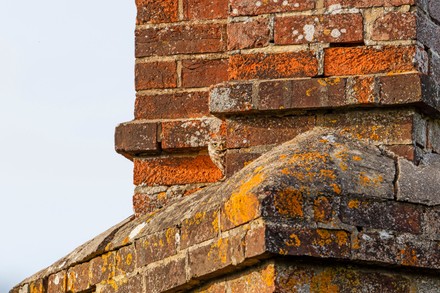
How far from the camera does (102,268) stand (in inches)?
190

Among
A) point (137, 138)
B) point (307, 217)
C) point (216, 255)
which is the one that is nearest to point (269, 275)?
point (307, 217)

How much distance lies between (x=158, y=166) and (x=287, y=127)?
750 mm

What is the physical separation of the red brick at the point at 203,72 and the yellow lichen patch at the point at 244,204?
3.44 ft

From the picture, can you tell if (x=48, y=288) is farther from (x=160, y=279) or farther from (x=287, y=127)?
(x=287, y=127)

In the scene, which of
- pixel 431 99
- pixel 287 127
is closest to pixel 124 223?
pixel 287 127

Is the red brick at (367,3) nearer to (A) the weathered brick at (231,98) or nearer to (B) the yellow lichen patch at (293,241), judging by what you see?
(A) the weathered brick at (231,98)

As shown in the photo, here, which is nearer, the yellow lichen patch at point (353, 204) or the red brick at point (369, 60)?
the yellow lichen patch at point (353, 204)

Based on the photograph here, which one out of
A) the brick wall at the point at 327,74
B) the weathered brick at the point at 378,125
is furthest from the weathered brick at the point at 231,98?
the weathered brick at the point at 378,125

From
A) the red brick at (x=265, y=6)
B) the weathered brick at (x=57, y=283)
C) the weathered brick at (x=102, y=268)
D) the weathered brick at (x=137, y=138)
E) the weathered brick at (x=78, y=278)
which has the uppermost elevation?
the red brick at (x=265, y=6)

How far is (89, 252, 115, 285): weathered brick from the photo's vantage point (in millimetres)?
4762

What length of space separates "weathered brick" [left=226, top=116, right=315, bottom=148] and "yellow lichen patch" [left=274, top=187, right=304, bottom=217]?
0.68 m

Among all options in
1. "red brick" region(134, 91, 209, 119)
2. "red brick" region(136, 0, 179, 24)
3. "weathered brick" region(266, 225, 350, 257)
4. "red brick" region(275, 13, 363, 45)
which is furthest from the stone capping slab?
"red brick" region(136, 0, 179, 24)

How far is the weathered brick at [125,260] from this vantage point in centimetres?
458

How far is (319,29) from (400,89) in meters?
0.38
